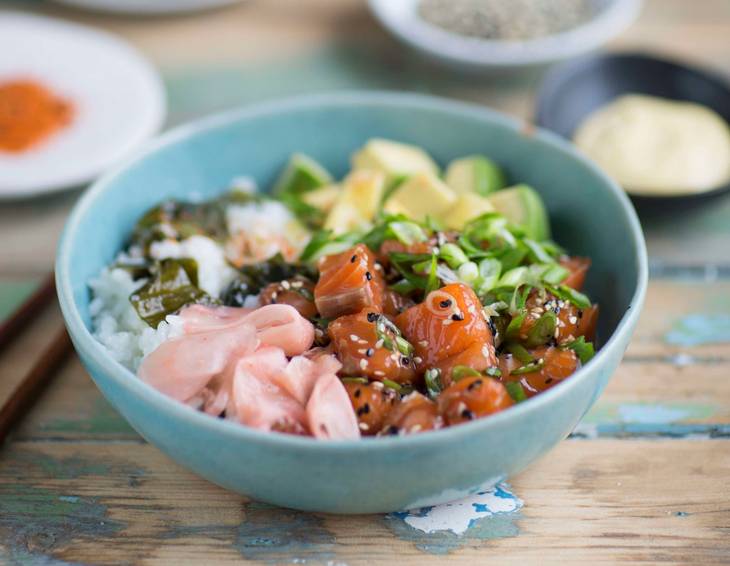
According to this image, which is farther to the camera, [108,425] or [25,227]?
[25,227]

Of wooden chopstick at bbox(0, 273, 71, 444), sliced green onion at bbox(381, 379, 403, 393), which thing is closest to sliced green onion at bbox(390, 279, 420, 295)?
sliced green onion at bbox(381, 379, 403, 393)

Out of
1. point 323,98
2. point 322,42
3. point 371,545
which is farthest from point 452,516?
point 322,42

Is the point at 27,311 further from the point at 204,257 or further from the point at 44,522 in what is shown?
the point at 44,522

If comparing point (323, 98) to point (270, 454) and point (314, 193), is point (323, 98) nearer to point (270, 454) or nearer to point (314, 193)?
Answer: point (314, 193)

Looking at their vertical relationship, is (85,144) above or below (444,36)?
below

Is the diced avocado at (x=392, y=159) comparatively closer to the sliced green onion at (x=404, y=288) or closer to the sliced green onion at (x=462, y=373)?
the sliced green onion at (x=404, y=288)

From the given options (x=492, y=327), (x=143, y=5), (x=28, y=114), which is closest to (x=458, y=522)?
(x=492, y=327)

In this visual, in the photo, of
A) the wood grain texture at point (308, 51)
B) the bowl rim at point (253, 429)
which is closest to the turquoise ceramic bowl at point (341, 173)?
the bowl rim at point (253, 429)

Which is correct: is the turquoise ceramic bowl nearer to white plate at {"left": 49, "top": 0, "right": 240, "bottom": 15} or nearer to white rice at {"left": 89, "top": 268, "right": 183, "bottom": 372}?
white rice at {"left": 89, "top": 268, "right": 183, "bottom": 372}
